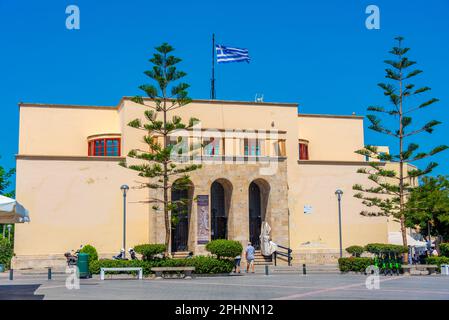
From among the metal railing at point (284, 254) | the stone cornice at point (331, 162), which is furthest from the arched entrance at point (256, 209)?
the stone cornice at point (331, 162)

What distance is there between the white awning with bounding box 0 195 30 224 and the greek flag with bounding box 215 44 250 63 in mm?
24580

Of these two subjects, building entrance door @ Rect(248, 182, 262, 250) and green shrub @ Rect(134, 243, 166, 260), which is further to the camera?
building entrance door @ Rect(248, 182, 262, 250)

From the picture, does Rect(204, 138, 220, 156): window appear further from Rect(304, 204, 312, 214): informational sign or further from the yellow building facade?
Rect(304, 204, 312, 214): informational sign

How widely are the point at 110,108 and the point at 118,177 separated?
548 centimetres

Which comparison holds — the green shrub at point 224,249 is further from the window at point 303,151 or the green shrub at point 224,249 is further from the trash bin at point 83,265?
the window at point 303,151

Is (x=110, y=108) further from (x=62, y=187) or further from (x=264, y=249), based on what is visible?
(x=264, y=249)

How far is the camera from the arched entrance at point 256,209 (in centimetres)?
3656

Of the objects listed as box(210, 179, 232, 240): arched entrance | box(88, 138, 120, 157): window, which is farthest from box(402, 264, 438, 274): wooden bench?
box(88, 138, 120, 157): window

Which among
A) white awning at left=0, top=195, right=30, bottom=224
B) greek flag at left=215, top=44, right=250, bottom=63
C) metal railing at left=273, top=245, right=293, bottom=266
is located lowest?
metal railing at left=273, top=245, right=293, bottom=266

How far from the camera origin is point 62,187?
32.6 meters

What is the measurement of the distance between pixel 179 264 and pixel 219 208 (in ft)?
38.6

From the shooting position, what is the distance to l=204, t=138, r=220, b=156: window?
3531 centimetres
